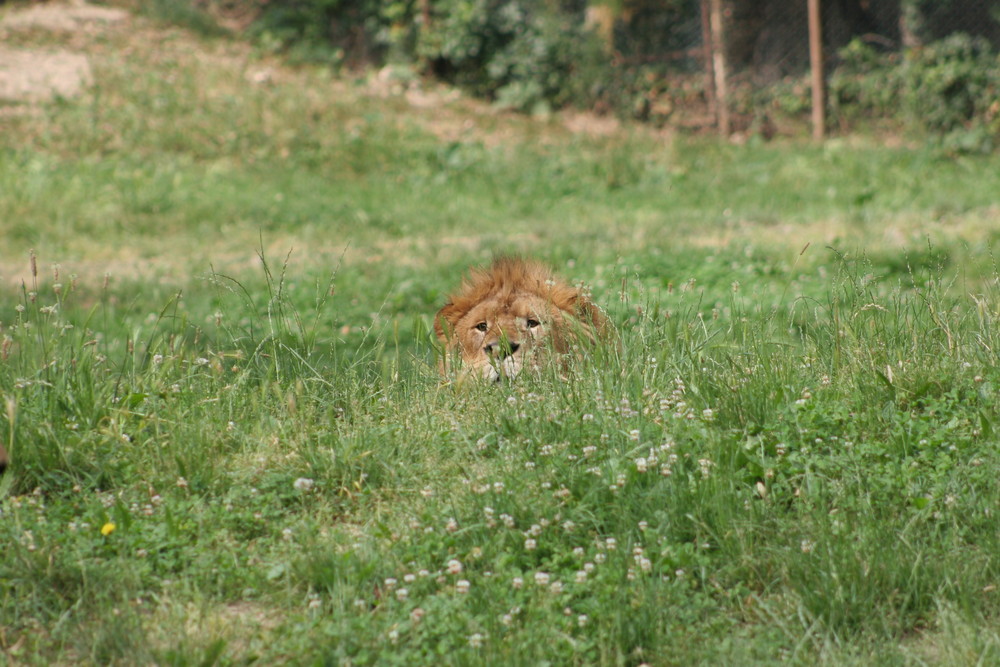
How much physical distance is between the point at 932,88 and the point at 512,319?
13.0 meters

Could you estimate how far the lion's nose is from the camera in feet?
16.0

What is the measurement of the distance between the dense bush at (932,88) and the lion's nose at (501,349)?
12.2m

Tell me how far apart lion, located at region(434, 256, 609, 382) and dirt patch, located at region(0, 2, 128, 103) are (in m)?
13.4

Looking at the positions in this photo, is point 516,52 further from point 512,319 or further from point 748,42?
point 512,319

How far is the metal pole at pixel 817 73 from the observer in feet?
53.0

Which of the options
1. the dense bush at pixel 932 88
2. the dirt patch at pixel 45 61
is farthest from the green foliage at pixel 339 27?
the dense bush at pixel 932 88

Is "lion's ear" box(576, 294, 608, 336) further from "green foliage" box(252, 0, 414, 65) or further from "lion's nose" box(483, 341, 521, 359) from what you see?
"green foliage" box(252, 0, 414, 65)

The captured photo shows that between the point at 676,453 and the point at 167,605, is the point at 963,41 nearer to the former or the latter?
the point at 676,453

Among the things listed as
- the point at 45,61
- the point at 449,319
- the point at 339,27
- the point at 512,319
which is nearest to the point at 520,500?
the point at 512,319

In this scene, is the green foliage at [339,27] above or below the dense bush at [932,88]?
above

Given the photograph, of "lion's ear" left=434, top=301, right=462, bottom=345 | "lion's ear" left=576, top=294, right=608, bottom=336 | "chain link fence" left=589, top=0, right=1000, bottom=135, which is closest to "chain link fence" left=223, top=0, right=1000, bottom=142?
"chain link fence" left=589, top=0, right=1000, bottom=135

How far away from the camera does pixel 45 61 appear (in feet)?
59.8

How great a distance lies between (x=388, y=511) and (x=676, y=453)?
3.46ft

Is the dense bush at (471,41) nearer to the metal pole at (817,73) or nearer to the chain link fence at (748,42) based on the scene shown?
the chain link fence at (748,42)
